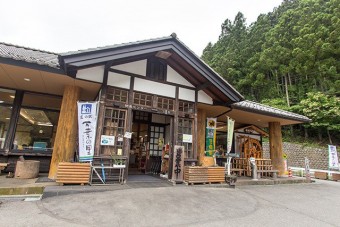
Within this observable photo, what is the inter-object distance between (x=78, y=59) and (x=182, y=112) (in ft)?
13.7

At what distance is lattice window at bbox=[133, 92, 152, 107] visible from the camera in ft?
23.6

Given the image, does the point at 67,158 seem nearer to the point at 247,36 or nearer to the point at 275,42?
the point at 275,42

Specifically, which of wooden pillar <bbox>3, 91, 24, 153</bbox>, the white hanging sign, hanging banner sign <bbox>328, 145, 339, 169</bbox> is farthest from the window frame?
hanging banner sign <bbox>328, 145, 339, 169</bbox>

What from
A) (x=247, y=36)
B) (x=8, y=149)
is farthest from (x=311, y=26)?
(x=8, y=149)

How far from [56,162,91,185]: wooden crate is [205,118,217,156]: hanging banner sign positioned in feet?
18.4

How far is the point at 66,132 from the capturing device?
682 cm

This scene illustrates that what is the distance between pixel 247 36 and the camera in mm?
28844

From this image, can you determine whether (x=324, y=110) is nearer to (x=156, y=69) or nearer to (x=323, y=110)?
(x=323, y=110)

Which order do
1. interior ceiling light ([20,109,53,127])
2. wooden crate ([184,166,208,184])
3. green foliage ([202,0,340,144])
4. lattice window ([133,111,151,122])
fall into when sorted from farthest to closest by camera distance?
1. green foliage ([202,0,340,144])
2. lattice window ([133,111,151,122])
3. interior ceiling light ([20,109,53,127])
4. wooden crate ([184,166,208,184])

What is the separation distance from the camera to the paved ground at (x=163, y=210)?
3.86m

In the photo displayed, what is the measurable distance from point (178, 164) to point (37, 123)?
637 cm

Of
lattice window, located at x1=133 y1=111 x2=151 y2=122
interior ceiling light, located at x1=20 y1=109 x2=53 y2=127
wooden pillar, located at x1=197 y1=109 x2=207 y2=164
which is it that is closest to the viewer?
interior ceiling light, located at x1=20 y1=109 x2=53 y2=127

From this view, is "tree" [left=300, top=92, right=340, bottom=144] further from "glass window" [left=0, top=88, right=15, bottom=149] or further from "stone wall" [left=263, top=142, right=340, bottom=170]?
"glass window" [left=0, top=88, right=15, bottom=149]

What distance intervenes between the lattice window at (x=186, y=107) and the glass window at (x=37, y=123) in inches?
215
